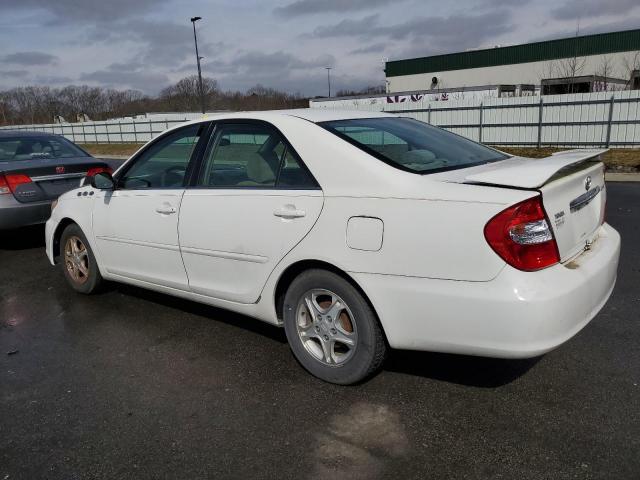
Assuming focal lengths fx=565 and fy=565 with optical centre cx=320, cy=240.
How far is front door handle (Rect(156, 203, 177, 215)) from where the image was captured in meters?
3.97

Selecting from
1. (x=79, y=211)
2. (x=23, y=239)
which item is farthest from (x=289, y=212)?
(x=23, y=239)

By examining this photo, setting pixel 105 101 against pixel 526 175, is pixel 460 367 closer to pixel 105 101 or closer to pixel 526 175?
pixel 526 175

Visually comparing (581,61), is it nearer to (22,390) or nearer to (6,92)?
(22,390)

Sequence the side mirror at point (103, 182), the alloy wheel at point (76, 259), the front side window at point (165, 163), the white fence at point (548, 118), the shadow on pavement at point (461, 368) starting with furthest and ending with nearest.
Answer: the white fence at point (548, 118) → the alloy wheel at point (76, 259) → the side mirror at point (103, 182) → the front side window at point (165, 163) → the shadow on pavement at point (461, 368)

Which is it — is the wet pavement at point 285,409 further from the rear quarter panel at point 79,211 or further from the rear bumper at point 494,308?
the rear quarter panel at point 79,211

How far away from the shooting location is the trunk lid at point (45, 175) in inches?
271

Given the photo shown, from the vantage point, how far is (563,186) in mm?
2848

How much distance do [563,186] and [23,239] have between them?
7620mm

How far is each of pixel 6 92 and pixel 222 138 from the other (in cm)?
9042

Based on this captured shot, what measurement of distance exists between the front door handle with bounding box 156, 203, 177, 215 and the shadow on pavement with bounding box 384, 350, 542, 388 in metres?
1.81

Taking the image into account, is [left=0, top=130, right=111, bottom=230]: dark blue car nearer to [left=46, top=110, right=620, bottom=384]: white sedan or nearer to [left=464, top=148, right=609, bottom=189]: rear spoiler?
[left=46, top=110, right=620, bottom=384]: white sedan

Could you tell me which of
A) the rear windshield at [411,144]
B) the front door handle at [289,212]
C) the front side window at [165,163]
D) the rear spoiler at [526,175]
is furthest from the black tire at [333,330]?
the front side window at [165,163]

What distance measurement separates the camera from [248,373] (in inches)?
138

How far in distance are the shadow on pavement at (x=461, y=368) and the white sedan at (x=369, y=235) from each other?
47cm
